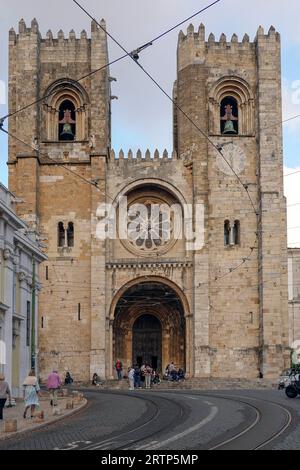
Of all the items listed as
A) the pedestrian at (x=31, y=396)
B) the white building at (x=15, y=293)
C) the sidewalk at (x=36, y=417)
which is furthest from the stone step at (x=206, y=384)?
the pedestrian at (x=31, y=396)

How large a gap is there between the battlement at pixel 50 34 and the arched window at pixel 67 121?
3.54 meters

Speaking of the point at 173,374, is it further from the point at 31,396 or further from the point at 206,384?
the point at 31,396

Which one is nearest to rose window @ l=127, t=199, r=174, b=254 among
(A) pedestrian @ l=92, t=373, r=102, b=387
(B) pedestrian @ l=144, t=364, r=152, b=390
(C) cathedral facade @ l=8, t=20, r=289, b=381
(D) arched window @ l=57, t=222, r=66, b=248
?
(C) cathedral facade @ l=8, t=20, r=289, b=381

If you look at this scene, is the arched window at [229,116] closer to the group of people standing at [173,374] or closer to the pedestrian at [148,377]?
the group of people standing at [173,374]

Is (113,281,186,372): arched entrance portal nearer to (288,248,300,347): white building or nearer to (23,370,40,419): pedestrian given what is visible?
(288,248,300,347): white building

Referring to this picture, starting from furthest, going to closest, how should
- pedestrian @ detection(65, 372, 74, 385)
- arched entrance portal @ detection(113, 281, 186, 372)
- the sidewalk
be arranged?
arched entrance portal @ detection(113, 281, 186, 372), pedestrian @ detection(65, 372, 74, 385), the sidewalk

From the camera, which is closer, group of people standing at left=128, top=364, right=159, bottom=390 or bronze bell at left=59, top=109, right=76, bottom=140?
group of people standing at left=128, top=364, right=159, bottom=390

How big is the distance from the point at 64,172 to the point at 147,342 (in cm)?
1133

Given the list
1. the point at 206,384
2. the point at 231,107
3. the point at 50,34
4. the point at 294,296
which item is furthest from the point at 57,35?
the point at 294,296

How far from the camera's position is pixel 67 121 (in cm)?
5066

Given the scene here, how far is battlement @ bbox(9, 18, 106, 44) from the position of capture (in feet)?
164

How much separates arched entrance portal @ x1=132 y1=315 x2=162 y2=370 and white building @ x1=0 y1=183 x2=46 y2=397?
51.0 ft

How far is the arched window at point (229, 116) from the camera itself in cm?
4938
